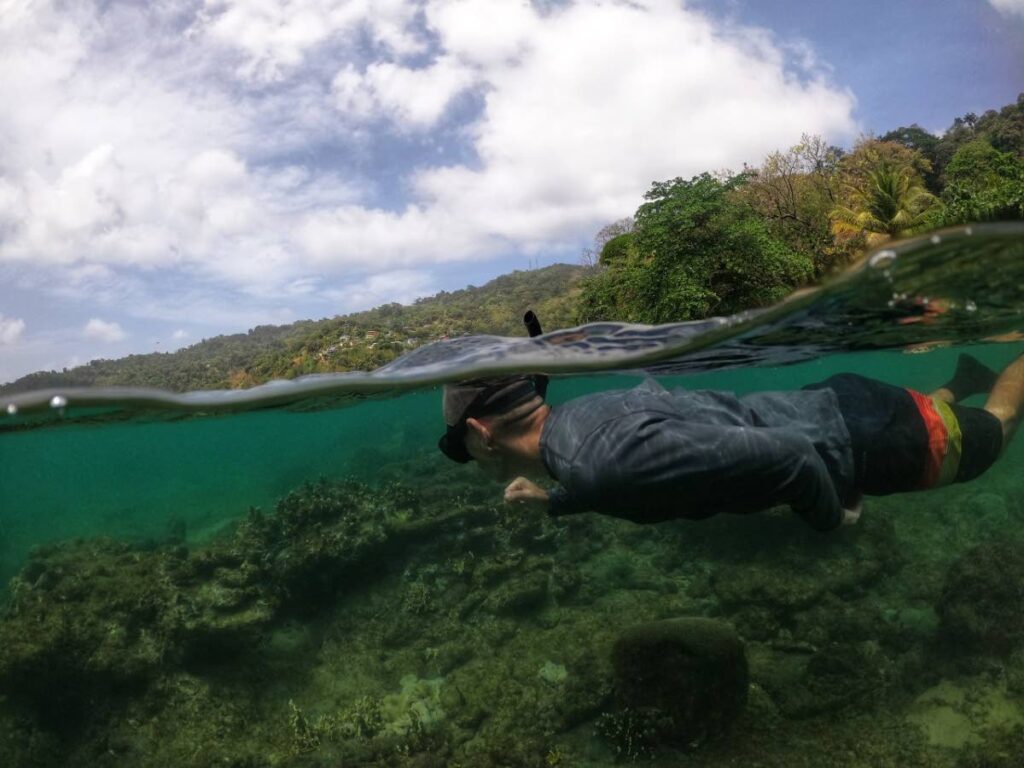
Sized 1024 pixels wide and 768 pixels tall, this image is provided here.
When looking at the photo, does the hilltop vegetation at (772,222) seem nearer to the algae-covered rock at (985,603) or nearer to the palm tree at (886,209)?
the palm tree at (886,209)

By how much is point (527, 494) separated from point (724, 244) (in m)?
21.0

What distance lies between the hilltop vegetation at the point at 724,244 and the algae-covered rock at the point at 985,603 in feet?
18.3

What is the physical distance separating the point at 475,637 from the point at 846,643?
6.13m

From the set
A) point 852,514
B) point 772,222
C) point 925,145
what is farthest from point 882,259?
point 925,145

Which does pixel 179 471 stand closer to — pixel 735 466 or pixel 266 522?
pixel 266 522

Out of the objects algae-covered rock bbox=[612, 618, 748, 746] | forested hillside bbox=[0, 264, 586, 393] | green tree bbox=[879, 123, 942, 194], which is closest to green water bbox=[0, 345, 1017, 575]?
forested hillside bbox=[0, 264, 586, 393]

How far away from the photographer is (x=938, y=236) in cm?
607

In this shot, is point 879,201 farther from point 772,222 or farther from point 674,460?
point 674,460

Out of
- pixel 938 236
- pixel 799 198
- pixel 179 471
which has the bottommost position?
pixel 179 471

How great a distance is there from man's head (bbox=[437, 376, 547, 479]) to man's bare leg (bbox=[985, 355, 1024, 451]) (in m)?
4.03

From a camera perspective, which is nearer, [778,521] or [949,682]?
[949,682]

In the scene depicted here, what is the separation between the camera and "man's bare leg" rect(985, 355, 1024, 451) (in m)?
5.32

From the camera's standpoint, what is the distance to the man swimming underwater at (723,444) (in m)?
3.51

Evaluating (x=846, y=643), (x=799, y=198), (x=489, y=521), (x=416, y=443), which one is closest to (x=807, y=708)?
(x=846, y=643)
